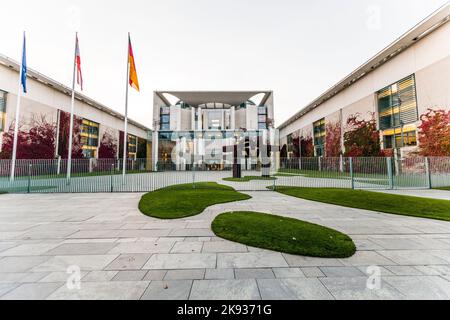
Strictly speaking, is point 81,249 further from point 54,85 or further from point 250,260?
point 54,85

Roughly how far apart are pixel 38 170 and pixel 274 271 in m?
20.2

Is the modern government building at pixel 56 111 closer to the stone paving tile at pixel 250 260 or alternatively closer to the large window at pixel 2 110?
the large window at pixel 2 110

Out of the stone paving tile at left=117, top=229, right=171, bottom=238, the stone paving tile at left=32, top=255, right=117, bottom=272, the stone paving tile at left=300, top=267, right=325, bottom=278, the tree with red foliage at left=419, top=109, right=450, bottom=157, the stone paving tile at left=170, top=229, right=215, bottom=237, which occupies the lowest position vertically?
the stone paving tile at left=117, top=229, right=171, bottom=238

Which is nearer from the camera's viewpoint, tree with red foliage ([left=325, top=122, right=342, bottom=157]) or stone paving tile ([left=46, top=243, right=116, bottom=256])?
stone paving tile ([left=46, top=243, right=116, bottom=256])

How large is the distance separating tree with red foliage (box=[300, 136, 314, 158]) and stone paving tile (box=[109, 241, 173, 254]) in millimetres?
42600

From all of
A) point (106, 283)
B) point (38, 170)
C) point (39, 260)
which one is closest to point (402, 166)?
point (106, 283)

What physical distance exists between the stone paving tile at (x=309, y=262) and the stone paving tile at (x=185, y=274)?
5.47 ft

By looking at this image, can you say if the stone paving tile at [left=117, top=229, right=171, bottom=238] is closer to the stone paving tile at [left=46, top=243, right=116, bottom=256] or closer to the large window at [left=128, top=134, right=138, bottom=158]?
the stone paving tile at [left=46, top=243, right=116, bottom=256]

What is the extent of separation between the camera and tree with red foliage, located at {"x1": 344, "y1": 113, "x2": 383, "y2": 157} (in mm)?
25516

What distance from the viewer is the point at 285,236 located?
194 inches

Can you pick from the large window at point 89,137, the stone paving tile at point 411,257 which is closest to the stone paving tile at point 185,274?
the stone paving tile at point 411,257

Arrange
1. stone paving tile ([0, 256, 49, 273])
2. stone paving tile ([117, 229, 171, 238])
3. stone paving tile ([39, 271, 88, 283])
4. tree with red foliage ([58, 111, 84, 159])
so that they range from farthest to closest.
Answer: tree with red foliage ([58, 111, 84, 159]), stone paving tile ([117, 229, 171, 238]), stone paving tile ([0, 256, 49, 273]), stone paving tile ([39, 271, 88, 283])

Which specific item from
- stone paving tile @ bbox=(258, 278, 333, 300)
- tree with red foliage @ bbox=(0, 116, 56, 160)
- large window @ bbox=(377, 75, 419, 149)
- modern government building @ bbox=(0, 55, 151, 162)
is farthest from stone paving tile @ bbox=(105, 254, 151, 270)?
modern government building @ bbox=(0, 55, 151, 162)

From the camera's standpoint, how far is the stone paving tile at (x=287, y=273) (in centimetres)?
320
